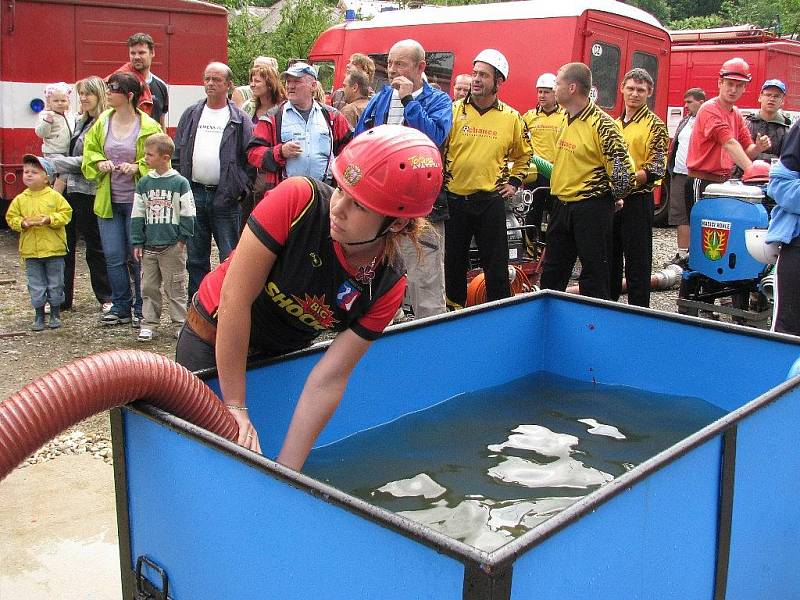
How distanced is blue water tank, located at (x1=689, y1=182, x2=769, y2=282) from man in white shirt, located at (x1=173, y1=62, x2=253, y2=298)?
3.59 metres

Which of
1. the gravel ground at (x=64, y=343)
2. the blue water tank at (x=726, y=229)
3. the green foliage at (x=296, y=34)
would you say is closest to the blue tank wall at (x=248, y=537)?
the gravel ground at (x=64, y=343)

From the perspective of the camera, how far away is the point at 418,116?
5.68 m

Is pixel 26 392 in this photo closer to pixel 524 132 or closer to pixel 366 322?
pixel 366 322

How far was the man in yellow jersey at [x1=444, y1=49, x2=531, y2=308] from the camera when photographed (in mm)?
6273

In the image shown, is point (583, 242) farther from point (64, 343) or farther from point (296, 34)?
point (296, 34)

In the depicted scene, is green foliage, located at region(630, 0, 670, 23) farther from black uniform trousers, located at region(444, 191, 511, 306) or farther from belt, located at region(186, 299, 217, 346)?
belt, located at region(186, 299, 217, 346)

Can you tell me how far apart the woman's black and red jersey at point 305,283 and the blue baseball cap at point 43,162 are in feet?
14.1

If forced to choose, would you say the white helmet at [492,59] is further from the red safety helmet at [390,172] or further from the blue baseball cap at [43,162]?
the red safety helmet at [390,172]

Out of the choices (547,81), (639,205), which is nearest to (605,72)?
(547,81)

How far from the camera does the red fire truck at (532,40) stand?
10.2m

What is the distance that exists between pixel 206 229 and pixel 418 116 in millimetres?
1959

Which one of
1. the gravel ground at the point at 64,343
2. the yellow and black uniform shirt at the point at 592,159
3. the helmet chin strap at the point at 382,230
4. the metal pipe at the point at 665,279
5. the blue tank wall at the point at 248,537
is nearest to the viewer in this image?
the blue tank wall at the point at 248,537

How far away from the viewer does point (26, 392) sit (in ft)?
6.26

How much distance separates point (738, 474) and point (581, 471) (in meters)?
0.85
